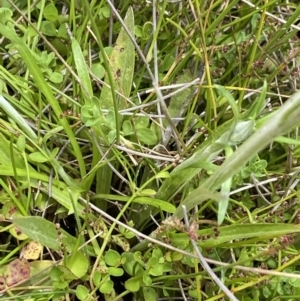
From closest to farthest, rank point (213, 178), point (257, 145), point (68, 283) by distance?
point (257, 145), point (213, 178), point (68, 283)

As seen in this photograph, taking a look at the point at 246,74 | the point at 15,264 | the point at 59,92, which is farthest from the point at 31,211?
the point at 246,74

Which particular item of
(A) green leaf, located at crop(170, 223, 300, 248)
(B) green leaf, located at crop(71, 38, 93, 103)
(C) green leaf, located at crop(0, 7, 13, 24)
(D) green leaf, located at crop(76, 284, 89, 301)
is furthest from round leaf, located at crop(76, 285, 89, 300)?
(C) green leaf, located at crop(0, 7, 13, 24)

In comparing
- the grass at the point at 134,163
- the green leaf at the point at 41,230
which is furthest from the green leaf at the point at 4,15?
the green leaf at the point at 41,230

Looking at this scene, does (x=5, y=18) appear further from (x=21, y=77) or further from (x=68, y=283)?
(x=68, y=283)

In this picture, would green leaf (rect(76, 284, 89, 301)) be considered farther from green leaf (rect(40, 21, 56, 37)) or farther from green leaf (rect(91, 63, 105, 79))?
green leaf (rect(40, 21, 56, 37))

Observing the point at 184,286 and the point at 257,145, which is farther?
the point at 184,286

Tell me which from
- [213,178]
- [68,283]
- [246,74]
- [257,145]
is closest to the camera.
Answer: [257,145]

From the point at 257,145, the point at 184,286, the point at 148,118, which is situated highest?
the point at 257,145
